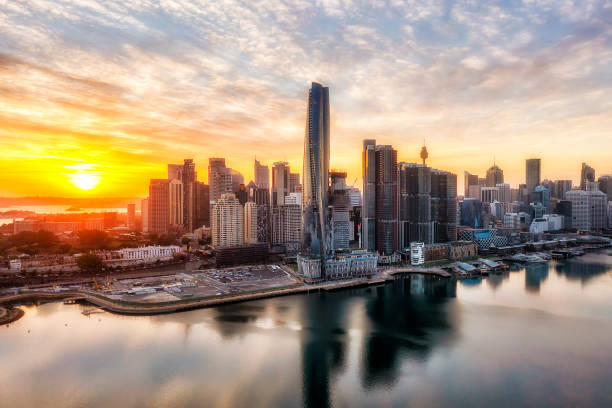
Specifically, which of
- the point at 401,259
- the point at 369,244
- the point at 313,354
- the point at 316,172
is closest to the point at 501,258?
the point at 401,259

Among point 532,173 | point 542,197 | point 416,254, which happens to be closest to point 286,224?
point 416,254

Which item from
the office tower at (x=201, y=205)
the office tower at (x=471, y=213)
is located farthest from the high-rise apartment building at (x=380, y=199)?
the office tower at (x=201, y=205)

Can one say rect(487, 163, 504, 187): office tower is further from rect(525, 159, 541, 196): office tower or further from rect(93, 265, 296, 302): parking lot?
rect(93, 265, 296, 302): parking lot

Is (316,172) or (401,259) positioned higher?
(316,172)

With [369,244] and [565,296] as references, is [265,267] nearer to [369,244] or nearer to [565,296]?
[369,244]

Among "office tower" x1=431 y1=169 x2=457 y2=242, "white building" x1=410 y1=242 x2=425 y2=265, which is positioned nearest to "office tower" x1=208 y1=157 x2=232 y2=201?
"office tower" x1=431 y1=169 x2=457 y2=242

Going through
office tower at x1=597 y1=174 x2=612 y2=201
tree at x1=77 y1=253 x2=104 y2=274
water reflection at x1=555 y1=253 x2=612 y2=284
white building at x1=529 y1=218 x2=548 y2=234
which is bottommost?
water reflection at x1=555 y1=253 x2=612 y2=284
